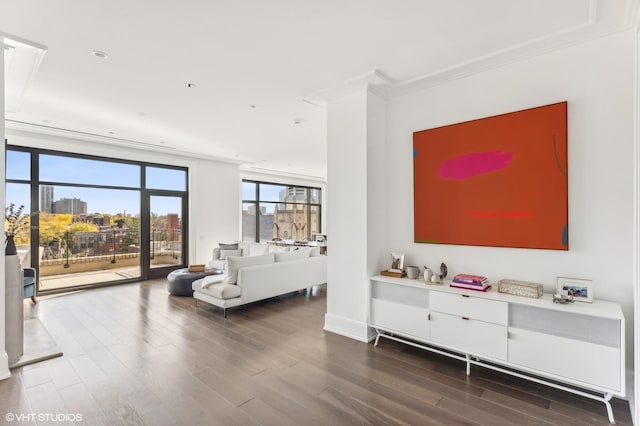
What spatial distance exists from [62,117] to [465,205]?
586cm

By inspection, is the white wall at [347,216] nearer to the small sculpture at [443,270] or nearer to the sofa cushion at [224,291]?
the small sculpture at [443,270]

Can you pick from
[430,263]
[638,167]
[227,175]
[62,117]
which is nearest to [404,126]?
[430,263]

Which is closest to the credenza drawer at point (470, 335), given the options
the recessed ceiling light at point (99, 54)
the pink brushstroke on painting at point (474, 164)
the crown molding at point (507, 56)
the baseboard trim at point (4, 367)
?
the pink brushstroke on painting at point (474, 164)

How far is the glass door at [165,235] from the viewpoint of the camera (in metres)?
7.10

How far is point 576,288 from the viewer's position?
2.53 meters

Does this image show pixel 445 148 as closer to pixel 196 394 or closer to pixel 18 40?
pixel 196 394

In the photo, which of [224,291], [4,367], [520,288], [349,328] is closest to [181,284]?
[224,291]

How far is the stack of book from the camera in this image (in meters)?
2.82

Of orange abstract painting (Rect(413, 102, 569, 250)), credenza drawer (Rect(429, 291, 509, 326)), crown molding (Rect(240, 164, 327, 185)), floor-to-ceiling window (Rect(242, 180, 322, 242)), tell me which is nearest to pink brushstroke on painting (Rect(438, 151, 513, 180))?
orange abstract painting (Rect(413, 102, 569, 250))

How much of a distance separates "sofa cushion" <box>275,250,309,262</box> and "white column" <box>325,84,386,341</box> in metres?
1.60

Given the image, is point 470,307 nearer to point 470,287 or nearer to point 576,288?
point 470,287

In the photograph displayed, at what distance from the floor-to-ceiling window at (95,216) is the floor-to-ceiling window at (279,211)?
246 cm

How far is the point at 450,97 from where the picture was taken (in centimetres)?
336

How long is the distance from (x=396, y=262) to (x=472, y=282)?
862 mm
